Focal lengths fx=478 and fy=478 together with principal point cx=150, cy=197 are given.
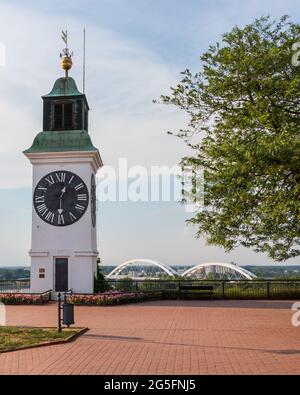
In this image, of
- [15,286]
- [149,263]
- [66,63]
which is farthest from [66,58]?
[149,263]

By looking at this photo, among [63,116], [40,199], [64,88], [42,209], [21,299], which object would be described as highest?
[64,88]

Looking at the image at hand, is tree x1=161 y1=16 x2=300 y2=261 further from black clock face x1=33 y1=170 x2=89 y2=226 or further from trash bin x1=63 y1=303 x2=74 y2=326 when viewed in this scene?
black clock face x1=33 y1=170 x2=89 y2=226

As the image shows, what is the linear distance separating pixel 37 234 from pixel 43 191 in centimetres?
230

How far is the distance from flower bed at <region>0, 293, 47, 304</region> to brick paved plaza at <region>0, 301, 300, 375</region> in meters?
2.93

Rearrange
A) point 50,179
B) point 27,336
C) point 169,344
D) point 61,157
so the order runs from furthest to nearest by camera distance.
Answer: point 61,157 → point 50,179 → point 27,336 → point 169,344

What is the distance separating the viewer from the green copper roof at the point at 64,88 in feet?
87.9

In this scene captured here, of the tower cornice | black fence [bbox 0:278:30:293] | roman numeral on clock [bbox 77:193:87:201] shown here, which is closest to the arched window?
the tower cornice

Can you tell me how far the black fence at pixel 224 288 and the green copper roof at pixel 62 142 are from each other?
7532mm

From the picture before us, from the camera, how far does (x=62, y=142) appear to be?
26.0m

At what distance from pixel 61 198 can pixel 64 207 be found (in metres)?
0.51

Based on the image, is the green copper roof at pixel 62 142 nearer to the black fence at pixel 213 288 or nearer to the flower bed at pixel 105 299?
the black fence at pixel 213 288

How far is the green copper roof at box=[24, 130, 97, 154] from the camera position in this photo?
84.2 feet

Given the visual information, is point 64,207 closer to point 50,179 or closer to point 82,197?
point 82,197
